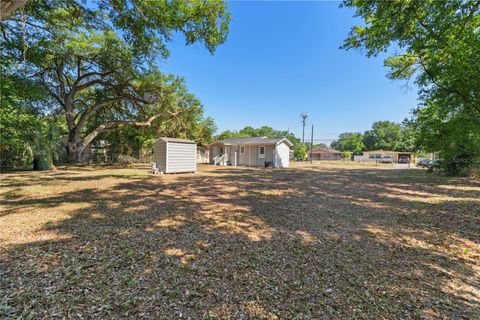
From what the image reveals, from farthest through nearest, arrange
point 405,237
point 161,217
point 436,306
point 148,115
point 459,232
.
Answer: point 148,115
point 161,217
point 459,232
point 405,237
point 436,306

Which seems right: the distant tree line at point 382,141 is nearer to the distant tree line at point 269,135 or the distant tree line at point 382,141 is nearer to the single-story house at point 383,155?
the single-story house at point 383,155

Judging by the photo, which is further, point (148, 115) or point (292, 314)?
point (148, 115)

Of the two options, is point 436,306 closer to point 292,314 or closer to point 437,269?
point 437,269

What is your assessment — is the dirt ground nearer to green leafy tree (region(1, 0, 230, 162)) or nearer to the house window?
green leafy tree (region(1, 0, 230, 162))

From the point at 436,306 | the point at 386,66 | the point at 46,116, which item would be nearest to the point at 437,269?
the point at 436,306

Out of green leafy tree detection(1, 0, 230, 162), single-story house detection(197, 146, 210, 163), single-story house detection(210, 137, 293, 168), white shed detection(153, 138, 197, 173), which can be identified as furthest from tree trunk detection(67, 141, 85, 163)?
single-story house detection(197, 146, 210, 163)

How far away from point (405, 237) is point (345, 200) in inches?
106

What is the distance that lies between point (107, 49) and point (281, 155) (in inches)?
615

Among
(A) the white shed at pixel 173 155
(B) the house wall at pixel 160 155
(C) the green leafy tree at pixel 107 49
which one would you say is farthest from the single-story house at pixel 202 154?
(B) the house wall at pixel 160 155

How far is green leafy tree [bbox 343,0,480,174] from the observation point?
575cm

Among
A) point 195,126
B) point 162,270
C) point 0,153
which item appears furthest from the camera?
point 195,126

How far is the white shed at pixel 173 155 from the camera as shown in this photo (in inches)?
457

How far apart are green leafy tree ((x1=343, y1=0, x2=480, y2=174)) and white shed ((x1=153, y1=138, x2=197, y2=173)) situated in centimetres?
939

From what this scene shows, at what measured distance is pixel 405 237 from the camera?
372 centimetres
